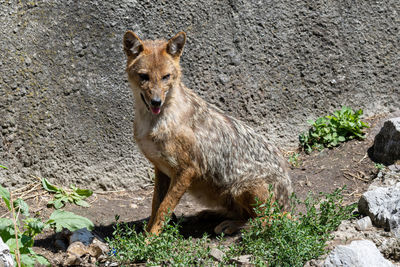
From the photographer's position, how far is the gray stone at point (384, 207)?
5281 mm

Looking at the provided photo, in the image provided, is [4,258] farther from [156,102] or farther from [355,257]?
[355,257]

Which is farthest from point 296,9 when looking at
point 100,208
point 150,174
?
point 100,208

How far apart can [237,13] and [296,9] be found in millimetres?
974

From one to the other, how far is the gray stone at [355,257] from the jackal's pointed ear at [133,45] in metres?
2.91

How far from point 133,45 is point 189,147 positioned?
4.17 ft

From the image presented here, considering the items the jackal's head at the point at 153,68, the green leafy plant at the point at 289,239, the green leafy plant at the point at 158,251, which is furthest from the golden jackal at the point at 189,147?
the green leafy plant at the point at 289,239

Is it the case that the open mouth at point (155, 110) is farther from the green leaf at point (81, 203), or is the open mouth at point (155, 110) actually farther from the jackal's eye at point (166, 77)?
the green leaf at point (81, 203)

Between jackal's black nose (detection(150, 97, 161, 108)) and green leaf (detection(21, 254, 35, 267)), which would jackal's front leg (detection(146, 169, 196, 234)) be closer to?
jackal's black nose (detection(150, 97, 161, 108))

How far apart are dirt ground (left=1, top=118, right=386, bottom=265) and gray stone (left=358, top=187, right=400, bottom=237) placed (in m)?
1.23

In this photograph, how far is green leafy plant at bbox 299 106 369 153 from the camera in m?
7.98

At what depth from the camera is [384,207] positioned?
17.7 ft

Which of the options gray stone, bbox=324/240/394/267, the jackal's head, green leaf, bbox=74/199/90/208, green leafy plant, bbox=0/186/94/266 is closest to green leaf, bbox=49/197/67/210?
green leaf, bbox=74/199/90/208

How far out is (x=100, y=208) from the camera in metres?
6.76

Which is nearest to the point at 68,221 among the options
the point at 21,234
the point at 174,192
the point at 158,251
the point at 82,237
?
the point at 21,234
